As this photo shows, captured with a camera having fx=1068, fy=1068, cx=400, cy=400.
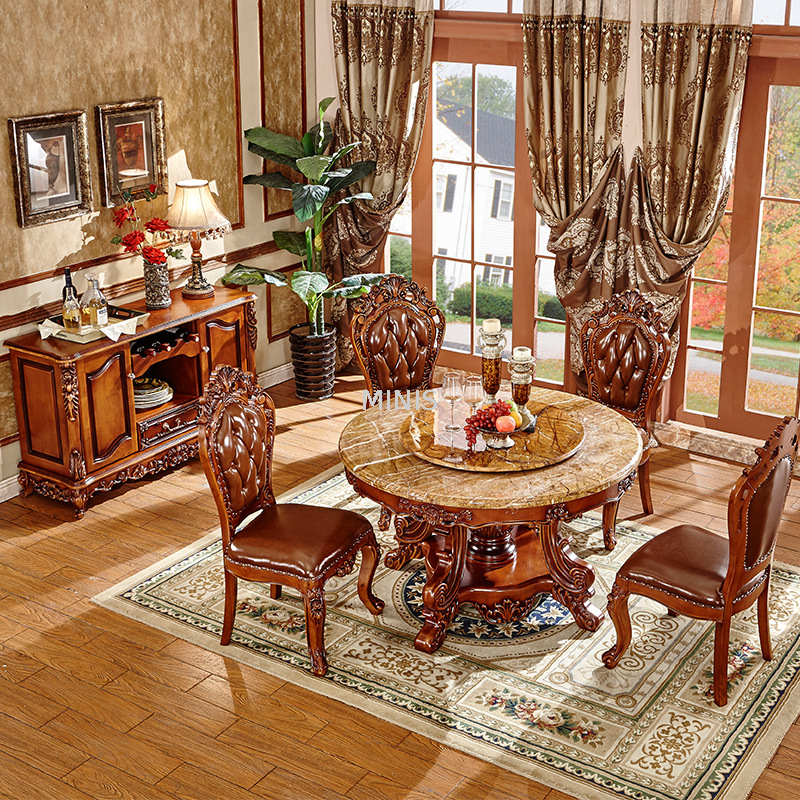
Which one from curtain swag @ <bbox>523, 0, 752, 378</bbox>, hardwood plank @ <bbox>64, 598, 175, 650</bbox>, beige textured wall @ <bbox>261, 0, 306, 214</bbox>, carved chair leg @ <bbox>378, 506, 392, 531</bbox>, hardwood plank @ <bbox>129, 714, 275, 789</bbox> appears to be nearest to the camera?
hardwood plank @ <bbox>129, 714, 275, 789</bbox>

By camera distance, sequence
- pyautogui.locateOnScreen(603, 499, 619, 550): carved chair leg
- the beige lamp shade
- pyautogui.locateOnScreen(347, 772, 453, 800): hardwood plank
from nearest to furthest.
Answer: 1. pyautogui.locateOnScreen(347, 772, 453, 800): hardwood plank
2. pyautogui.locateOnScreen(603, 499, 619, 550): carved chair leg
3. the beige lamp shade

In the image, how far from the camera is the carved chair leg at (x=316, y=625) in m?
4.07

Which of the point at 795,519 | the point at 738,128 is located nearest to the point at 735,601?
the point at 795,519

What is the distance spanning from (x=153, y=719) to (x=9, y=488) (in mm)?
2207

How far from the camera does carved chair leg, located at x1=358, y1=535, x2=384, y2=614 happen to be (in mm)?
4383

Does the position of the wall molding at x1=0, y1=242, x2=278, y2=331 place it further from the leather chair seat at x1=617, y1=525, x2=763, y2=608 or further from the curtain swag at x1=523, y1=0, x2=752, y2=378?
the leather chair seat at x1=617, y1=525, x2=763, y2=608

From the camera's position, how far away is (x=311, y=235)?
22.5 ft

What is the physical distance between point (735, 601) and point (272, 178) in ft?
13.1

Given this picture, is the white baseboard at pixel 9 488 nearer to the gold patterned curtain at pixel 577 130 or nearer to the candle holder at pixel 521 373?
the candle holder at pixel 521 373

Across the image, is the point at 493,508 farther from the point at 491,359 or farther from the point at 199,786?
the point at 199,786

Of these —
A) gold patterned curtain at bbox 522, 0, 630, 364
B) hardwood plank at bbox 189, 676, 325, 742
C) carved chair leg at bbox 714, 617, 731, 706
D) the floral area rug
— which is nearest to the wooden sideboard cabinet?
the floral area rug

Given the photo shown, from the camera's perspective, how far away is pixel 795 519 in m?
5.41

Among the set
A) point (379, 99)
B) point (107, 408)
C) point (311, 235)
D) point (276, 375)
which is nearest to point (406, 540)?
point (107, 408)

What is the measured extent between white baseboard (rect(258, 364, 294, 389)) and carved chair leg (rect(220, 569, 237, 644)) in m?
3.01
